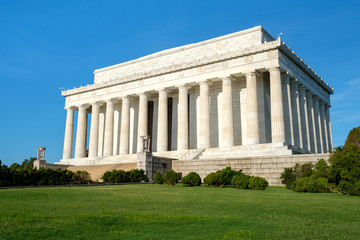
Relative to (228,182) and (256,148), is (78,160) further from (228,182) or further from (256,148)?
(228,182)

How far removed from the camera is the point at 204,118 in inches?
1758

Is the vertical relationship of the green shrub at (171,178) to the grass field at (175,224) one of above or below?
above

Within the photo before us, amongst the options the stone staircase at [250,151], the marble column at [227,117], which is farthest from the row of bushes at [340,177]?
the marble column at [227,117]

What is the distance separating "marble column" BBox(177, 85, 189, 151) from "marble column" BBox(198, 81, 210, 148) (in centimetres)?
218

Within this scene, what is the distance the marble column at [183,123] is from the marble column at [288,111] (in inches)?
522

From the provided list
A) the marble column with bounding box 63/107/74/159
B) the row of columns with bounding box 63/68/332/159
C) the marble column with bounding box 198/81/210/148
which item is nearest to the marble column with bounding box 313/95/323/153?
the row of columns with bounding box 63/68/332/159

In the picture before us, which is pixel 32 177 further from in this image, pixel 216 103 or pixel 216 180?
pixel 216 103

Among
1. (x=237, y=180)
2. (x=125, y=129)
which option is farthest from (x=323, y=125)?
(x=237, y=180)

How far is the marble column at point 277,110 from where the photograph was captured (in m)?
38.6

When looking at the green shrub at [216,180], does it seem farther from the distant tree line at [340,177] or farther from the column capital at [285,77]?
the column capital at [285,77]

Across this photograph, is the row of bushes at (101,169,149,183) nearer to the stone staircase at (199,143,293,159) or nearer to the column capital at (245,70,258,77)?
the stone staircase at (199,143,293,159)

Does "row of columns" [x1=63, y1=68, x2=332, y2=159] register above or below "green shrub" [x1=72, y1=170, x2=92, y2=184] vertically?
above

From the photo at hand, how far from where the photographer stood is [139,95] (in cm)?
5147

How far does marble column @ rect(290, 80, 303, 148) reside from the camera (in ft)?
142
